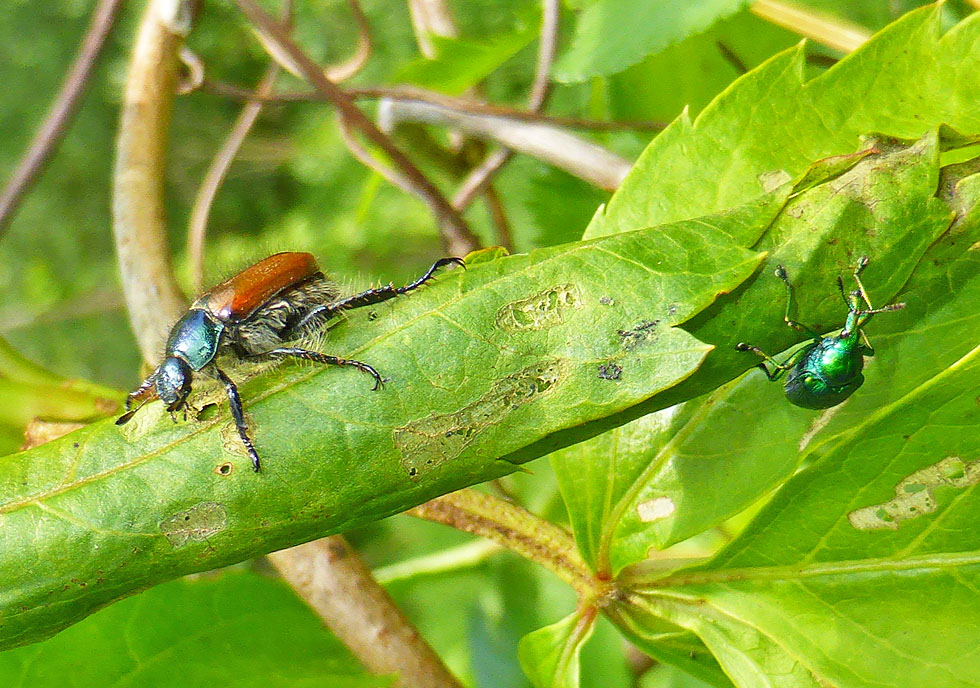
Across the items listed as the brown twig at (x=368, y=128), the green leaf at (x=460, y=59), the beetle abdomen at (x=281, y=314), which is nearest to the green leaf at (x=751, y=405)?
the beetle abdomen at (x=281, y=314)

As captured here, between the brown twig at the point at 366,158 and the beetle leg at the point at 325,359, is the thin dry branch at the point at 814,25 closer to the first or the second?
the brown twig at the point at 366,158

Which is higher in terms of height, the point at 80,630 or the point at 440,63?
the point at 440,63

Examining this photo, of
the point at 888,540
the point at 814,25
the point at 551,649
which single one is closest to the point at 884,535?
the point at 888,540

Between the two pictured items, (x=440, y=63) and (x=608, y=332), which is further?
(x=440, y=63)

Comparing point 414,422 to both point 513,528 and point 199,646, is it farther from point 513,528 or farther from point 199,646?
point 199,646

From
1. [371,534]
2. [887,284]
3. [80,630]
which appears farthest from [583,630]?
[371,534]

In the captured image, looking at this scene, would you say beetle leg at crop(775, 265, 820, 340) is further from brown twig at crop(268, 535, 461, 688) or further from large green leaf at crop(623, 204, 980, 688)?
brown twig at crop(268, 535, 461, 688)

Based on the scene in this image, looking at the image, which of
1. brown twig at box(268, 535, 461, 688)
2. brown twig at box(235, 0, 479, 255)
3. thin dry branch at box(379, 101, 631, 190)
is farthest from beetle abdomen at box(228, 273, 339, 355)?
brown twig at box(235, 0, 479, 255)

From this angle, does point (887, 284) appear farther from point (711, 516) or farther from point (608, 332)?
point (711, 516)
